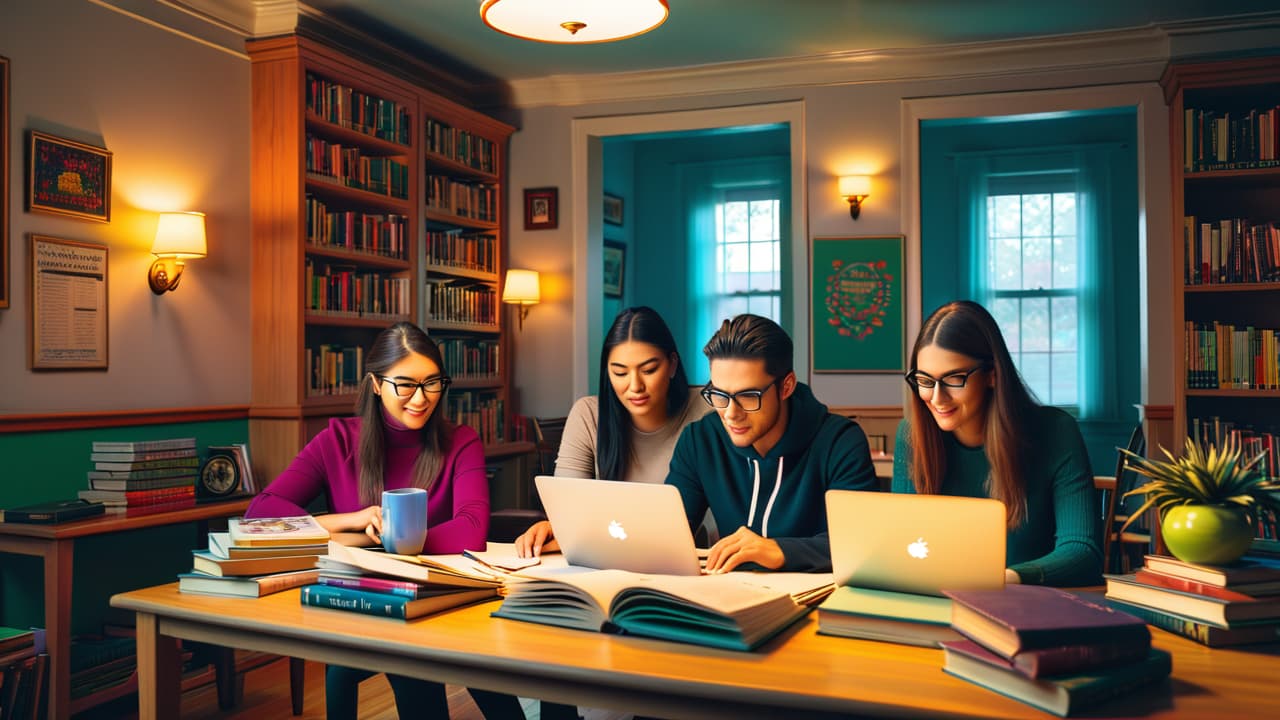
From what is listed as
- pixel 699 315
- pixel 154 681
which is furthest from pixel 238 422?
pixel 699 315

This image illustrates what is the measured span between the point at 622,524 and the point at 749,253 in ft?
19.7

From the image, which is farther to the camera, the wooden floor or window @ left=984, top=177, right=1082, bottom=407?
window @ left=984, top=177, right=1082, bottom=407

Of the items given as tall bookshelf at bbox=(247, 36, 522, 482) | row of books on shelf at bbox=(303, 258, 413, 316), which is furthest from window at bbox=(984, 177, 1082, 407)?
row of books on shelf at bbox=(303, 258, 413, 316)

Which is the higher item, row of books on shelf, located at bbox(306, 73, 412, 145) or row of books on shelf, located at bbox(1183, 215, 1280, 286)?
row of books on shelf, located at bbox(306, 73, 412, 145)

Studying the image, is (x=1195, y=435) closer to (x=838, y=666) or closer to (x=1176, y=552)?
(x=1176, y=552)

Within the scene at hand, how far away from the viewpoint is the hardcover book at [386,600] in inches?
57.4

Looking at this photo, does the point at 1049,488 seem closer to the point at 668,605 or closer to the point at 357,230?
the point at 668,605

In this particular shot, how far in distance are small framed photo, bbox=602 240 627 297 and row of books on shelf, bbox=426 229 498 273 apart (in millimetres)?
1471

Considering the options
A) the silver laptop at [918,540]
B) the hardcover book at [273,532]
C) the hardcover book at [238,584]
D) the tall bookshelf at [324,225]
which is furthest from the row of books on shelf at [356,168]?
the silver laptop at [918,540]

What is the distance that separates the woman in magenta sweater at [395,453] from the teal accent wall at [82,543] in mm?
1374

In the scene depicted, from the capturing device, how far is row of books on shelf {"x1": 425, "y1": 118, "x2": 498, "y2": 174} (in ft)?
16.7

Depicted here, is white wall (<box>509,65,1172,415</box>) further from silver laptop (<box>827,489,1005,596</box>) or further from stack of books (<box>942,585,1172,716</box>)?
stack of books (<box>942,585,1172,716</box>)

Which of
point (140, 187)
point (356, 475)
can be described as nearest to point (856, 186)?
point (140, 187)

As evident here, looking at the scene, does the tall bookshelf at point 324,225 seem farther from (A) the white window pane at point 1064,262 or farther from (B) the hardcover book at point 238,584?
(A) the white window pane at point 1064,262
